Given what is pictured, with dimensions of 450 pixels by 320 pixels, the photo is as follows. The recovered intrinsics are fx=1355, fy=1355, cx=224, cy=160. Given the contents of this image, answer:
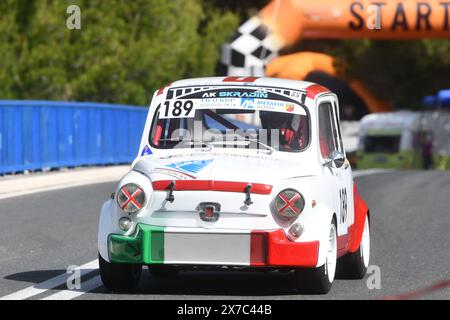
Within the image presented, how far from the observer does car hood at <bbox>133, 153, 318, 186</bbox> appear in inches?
368

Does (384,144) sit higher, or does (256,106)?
(256,106)

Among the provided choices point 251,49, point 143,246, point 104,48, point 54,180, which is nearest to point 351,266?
point 143,246

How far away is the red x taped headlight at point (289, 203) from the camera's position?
30.2 feet

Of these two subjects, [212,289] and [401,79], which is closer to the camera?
[212,289]

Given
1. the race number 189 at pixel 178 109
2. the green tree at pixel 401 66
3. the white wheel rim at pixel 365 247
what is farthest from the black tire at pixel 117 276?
the green tree at pixel 401 66

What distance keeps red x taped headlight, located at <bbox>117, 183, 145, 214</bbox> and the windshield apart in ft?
3.33

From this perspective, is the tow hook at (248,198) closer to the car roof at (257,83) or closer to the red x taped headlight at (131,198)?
the red x taped headlight at (131,198)

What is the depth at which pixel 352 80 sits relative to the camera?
52750 mm

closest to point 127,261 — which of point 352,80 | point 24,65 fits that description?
point 24,65

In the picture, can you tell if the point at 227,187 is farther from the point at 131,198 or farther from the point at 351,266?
the point at 351,266

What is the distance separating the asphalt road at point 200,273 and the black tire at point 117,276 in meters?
0.10

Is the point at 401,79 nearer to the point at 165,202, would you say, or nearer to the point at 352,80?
the point at 352,80

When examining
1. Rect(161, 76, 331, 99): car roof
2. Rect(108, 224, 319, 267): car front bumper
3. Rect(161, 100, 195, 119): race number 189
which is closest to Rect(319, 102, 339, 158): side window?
Rect(161, 76, 331, 99): car roof

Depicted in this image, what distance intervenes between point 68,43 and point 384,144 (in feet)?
84.3
